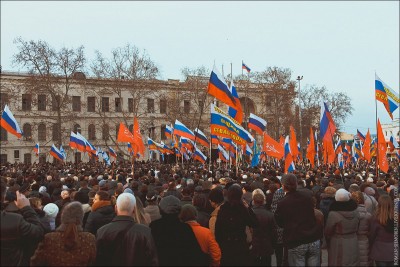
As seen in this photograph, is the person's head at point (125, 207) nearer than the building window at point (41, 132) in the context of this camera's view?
Yes

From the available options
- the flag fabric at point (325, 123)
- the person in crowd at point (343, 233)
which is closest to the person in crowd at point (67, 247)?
the person in crowd at point (343, 233)

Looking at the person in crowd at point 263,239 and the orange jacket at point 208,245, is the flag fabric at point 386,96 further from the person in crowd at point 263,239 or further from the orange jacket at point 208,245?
the orange jacket at point 208,245

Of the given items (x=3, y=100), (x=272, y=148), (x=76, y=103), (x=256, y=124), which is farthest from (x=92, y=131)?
(x=272, y=148)

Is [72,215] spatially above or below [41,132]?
below

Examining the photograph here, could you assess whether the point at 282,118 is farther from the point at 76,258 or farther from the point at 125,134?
the point at 76,258

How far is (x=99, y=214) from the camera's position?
607cm

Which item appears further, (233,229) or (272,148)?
(272,148)

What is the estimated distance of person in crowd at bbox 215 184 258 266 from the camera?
204 inches

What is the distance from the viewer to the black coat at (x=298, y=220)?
18.8 feet

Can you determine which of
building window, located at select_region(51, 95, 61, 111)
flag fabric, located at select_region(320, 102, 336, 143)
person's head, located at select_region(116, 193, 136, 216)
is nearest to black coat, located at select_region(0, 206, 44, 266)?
person's head, located at select_region(116, 193, 136, 216)

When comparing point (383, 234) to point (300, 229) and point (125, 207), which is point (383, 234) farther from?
point (125, 207)

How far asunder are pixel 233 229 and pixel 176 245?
39.0 inches

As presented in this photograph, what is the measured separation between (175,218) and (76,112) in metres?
52.3

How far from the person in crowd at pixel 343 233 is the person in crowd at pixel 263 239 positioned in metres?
0.73
